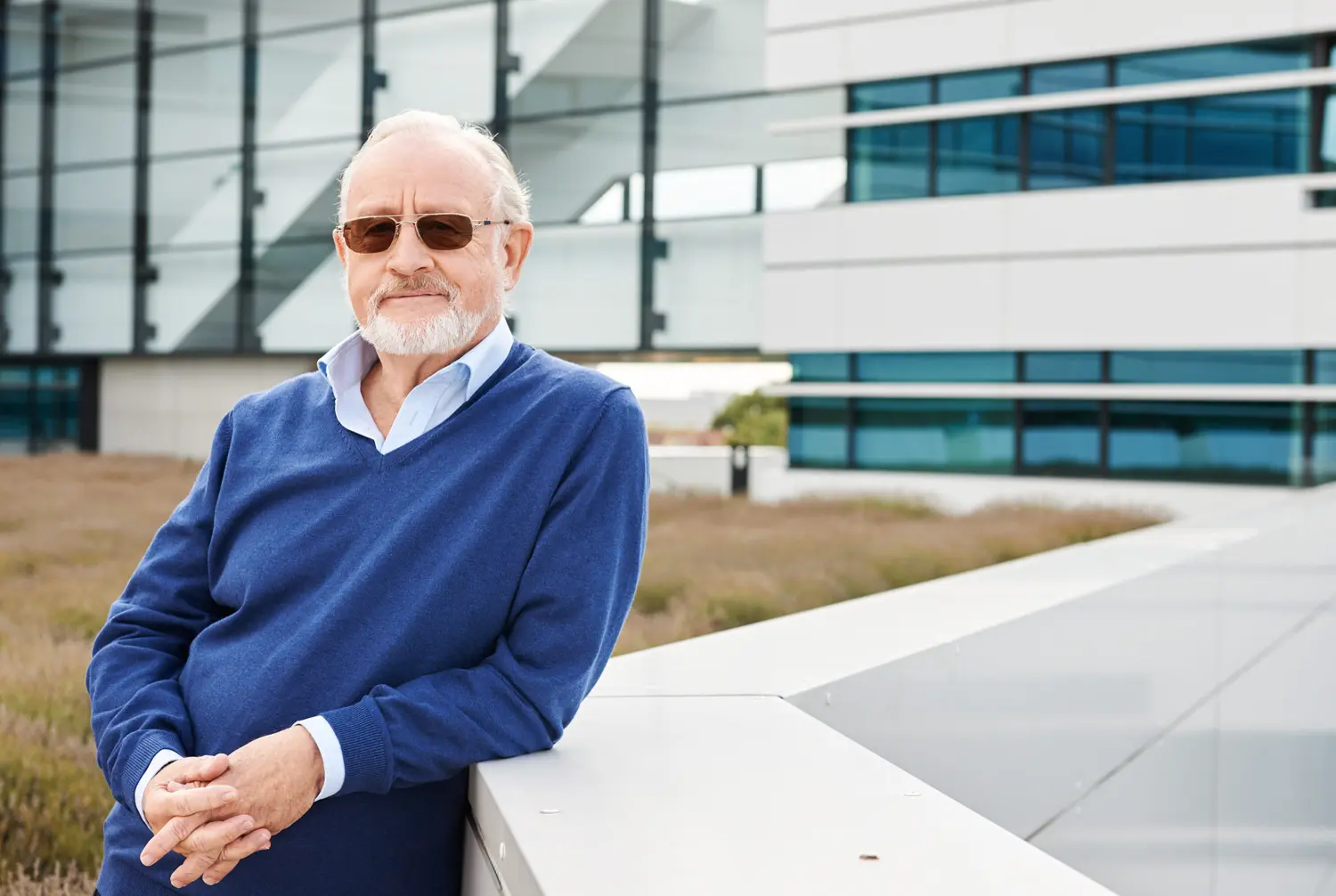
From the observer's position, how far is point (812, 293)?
1745 cm

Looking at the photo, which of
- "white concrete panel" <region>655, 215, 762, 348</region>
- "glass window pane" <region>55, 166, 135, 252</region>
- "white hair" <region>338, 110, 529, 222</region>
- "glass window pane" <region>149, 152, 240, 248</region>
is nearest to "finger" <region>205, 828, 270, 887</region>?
"white hair" <region>338, 110, 529, 222</region>

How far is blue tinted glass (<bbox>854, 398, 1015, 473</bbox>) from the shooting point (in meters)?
16.4

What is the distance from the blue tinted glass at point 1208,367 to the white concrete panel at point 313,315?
40.8 feet

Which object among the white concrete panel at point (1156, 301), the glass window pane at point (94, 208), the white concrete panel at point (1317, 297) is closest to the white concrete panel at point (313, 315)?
the glass window pane at point (94, 208)

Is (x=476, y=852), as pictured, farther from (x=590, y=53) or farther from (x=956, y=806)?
(x=590, y=53)

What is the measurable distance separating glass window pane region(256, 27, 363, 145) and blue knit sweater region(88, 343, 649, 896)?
2086cm

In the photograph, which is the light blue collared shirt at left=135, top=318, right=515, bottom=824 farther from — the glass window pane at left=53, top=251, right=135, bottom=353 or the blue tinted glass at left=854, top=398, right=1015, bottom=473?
the glass window pane at left=53, top=251, right=135, bottom=353

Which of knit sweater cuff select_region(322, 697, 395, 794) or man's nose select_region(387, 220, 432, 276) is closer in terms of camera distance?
knit sweater cuff select_region(322, 697, 395, 794)

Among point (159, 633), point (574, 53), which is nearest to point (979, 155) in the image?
point (574, 53)

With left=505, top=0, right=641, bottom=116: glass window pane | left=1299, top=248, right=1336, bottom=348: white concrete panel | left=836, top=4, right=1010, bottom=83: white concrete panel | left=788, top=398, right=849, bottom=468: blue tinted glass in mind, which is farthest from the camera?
left=505, top=0, right=641, bottom=116: glass window pane

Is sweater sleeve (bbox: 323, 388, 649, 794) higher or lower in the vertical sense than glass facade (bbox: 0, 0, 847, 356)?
lower

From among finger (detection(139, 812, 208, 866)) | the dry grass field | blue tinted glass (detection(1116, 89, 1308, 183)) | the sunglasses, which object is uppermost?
blue tinted glass (detection(1116, 89, 1308, 183))

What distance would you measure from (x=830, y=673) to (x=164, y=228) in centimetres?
2346

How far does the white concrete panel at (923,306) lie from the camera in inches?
640
